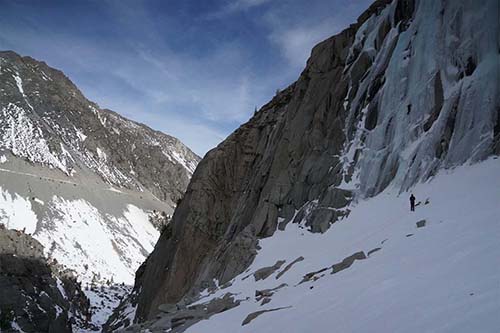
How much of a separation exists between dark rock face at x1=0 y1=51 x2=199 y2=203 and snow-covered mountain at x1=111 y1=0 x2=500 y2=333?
371 ft

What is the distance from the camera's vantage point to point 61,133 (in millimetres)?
155750

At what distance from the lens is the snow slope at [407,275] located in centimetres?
583

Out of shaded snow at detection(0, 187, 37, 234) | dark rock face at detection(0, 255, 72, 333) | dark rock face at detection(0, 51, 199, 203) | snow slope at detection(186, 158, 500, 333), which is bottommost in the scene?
snow slope at detection(186, 158, 500, 333)

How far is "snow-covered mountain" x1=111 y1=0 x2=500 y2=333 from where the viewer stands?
25.1ft

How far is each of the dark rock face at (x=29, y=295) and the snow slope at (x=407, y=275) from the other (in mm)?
Answer: 41222

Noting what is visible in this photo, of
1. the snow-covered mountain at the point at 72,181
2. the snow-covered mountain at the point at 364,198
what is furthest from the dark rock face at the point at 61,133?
→ the snow-covered mountain at the point at 364,198

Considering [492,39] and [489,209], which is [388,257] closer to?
[489,209]

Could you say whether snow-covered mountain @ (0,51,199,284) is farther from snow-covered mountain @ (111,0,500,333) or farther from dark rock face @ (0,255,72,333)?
snow-covered mountain @ (111,0,500,333)

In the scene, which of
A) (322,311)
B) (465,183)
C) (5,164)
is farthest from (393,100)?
(5,164)

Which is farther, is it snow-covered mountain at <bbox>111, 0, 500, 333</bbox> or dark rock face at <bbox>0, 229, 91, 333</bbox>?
dark rock face at <bbox>0, 229, 91, 333</bbox>

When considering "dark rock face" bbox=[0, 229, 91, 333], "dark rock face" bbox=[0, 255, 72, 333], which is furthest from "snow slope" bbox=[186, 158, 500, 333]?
"dark rock face" bbox=[0, 255, 72, 333]

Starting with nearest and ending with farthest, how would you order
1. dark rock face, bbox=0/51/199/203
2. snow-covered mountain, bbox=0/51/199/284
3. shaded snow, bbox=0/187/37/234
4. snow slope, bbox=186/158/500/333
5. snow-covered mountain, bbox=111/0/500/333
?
snow slope, bbox=186/158/500/333, snow-covered mountain, bbox=111/0/500/333, shaded snow, bbox=0/187/37/234, snow-covered mountain, bbox=0/51/199/284, dark rock face, bbox=0/51/199/203

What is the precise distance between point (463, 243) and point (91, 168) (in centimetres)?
15752

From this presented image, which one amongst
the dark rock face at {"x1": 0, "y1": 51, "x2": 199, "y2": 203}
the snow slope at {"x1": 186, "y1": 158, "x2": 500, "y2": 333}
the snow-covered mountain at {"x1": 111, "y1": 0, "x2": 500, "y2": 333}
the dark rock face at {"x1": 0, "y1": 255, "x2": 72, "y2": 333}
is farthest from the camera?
the dark rock face at {"x1": 0, "y1": 51, "x2": 199, "y2": 203}
